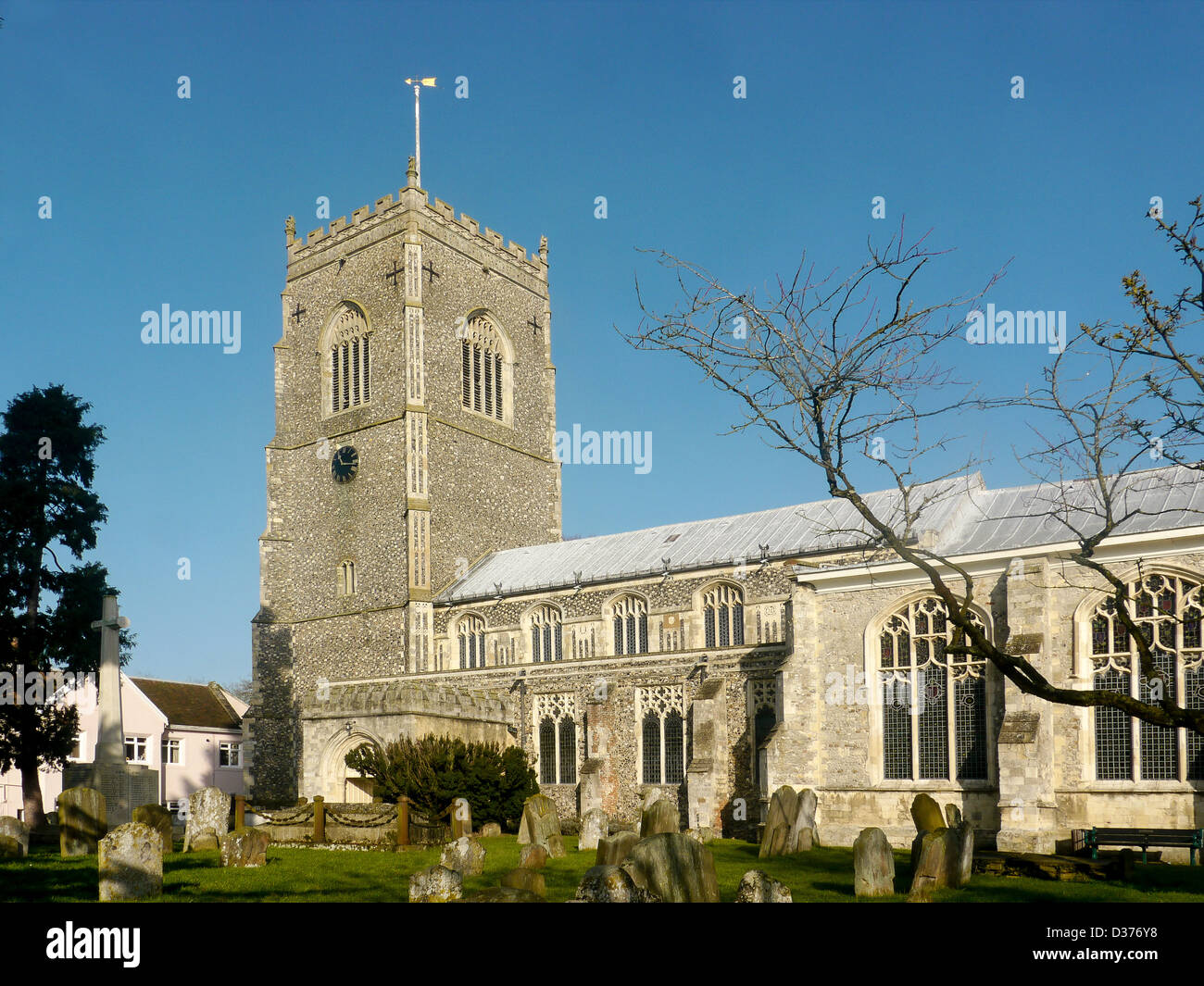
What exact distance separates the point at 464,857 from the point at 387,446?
23.2 meters

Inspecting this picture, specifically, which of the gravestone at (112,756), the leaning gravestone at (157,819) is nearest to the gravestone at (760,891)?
the leaning gravestone at (157,819)

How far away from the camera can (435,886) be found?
1111 cm

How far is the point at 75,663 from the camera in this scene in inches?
1011

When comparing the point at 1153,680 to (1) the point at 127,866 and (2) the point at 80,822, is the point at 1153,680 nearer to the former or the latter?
(1) the point at 127,866

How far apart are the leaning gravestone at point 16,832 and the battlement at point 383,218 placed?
2577 cm

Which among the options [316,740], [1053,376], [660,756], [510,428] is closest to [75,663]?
[316,740]

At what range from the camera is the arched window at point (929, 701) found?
66.2ft

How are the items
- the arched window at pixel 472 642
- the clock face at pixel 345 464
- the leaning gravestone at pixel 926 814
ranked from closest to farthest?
1. the leaning gravestone at pixel 926 814
2. the arched window at pixel 472 642
3. the clock face at pixel 345 464

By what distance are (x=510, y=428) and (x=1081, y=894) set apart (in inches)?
1151

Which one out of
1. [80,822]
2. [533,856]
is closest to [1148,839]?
[533,856]

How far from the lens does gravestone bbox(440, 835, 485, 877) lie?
14.5 metres

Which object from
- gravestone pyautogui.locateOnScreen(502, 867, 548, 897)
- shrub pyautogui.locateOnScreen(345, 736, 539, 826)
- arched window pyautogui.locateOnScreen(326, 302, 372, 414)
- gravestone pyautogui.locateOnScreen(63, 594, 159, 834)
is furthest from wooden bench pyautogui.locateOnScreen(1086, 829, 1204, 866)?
arched window pyautogui.locateOnScreen(326, 302, 372, 414)

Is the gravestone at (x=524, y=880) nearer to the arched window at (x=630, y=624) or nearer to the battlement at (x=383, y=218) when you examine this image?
the arched window at (x=630, y=624)
